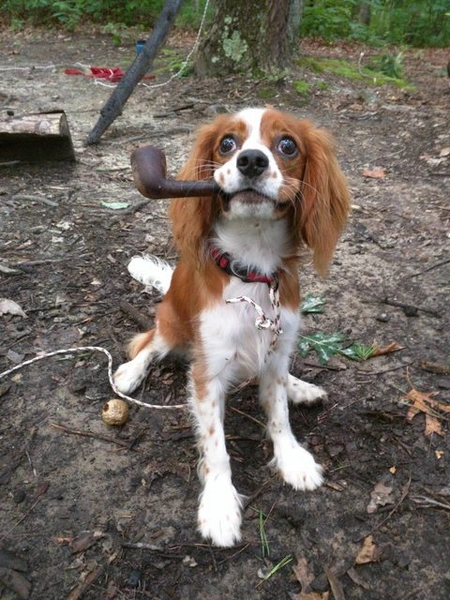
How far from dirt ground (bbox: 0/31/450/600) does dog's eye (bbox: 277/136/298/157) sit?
1292 mm

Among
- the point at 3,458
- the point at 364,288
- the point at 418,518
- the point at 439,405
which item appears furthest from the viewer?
the point at 364,288

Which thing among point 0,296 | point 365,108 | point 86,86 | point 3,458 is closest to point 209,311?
point 3,458

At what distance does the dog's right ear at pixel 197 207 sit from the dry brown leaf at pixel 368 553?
→ 1.31 m

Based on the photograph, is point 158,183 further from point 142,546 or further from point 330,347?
point 330,347

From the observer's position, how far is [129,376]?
294cm

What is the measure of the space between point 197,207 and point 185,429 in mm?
1102

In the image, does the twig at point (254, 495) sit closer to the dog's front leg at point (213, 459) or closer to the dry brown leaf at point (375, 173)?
the dog's front leg at point (213, 459)

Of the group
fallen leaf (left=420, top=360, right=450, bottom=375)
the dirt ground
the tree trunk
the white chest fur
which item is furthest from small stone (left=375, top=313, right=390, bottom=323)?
the tree trunk

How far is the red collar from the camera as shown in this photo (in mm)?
2293

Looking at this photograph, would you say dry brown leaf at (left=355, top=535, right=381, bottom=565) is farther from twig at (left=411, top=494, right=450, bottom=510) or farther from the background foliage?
the background foliage

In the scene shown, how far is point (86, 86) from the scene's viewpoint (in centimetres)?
791

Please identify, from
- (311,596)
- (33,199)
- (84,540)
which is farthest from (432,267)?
(33,199)

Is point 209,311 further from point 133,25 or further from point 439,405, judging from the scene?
point 133,25

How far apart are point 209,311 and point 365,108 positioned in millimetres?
5571
